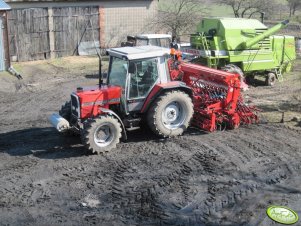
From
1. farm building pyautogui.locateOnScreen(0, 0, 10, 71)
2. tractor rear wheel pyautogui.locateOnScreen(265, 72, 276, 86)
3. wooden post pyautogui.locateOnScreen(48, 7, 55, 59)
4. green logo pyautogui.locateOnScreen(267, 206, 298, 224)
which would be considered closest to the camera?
green logo pyautogui.locateOnScreen(267, 206, 298, 224)

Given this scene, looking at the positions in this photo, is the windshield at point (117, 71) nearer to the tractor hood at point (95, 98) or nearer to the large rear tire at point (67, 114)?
the tractor hood at point (95, 98)

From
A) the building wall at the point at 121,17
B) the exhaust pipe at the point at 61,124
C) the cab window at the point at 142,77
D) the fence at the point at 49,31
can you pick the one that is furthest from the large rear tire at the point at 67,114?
the building wall at the point at 121,17

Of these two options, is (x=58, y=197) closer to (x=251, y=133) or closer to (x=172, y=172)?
(x=172, y=172)

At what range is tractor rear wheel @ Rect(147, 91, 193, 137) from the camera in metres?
10.1

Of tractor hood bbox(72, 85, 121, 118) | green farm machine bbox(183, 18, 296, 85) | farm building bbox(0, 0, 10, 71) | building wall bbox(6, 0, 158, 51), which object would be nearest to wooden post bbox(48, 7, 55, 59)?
building wall bbox(6, 0, 158, 51)

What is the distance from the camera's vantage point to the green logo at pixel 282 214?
7.15 metres

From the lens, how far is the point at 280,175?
8.84m

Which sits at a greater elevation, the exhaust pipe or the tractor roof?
the tractor roof

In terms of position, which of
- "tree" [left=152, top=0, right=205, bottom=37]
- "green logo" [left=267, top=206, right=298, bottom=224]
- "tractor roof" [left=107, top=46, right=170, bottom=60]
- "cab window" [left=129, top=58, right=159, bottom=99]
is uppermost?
"tree" [left=152, top=0, right=205, bottom=37]

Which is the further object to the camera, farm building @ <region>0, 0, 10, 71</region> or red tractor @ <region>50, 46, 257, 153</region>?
farm building @ <region>0, 0, 10, 71</region>

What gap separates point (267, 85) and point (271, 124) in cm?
500

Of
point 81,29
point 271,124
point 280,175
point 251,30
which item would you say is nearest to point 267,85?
point 251,30

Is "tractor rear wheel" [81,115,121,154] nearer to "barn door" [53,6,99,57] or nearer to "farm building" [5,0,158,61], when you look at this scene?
Result: "farm building" [5,0,158,61]

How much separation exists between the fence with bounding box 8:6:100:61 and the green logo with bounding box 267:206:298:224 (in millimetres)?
13447
